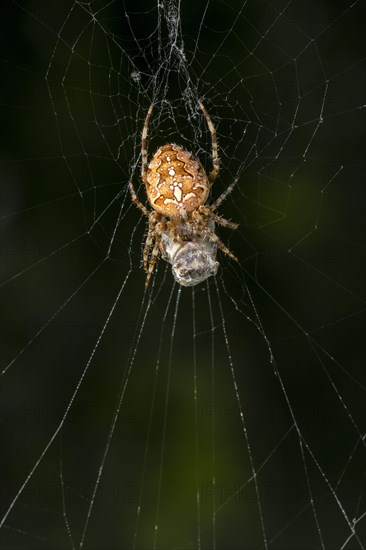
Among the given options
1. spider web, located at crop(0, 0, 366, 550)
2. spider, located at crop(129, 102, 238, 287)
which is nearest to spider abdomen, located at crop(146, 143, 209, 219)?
spider, located at crop(129, 102, 238, 287)

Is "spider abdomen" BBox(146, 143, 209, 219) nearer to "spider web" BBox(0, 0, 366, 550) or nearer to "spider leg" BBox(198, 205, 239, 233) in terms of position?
"spider leg" BBox(198, 205, 239, 233)

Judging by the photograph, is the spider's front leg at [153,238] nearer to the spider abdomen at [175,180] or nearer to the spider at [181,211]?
the spider at [181,211]

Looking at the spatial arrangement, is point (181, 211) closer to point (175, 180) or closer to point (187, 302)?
point (175, 180)

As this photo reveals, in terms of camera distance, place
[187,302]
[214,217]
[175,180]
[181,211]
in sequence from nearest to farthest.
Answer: [175,180]
[181,211]
[214,217]
[187,302]

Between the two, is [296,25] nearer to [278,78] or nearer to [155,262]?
[278,78]

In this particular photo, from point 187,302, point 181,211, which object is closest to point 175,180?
point 181,211

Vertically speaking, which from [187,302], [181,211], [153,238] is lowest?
[187,302]

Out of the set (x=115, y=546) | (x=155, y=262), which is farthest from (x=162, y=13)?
(x=115, y=546)
